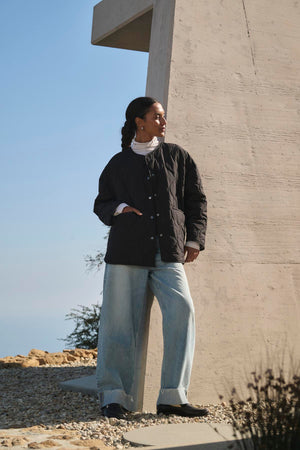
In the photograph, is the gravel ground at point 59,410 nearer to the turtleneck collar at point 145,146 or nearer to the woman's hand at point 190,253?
the woman's hand at point 190,253

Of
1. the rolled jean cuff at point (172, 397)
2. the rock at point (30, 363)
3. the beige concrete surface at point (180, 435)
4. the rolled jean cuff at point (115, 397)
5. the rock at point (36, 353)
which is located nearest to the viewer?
the beige concrete surface at point (180, 435)

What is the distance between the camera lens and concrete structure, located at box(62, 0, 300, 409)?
14.3 ft

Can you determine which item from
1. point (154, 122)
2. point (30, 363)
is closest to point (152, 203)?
point (154, 122)

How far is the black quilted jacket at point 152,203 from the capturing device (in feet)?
12.7

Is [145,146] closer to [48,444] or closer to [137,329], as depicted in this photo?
[137,329]

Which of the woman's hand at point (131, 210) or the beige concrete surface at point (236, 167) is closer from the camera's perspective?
the woman's hand at point (131, 210)

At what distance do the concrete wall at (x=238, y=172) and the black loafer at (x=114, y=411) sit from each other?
0.32 meters

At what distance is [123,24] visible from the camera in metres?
5.30

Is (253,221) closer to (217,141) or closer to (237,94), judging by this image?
(217,141)

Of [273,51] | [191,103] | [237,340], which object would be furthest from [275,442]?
[273,51]

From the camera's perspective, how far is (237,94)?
4582 millimetres

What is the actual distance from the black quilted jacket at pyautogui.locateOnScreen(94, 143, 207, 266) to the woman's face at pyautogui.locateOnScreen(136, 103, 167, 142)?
4.2 inches

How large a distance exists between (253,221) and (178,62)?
123 cm

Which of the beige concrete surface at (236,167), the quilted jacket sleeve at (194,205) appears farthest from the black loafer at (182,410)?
the quilted jacket sleeve at (194,205)
